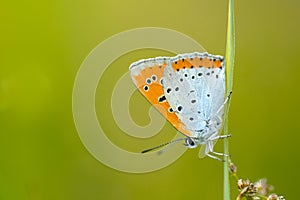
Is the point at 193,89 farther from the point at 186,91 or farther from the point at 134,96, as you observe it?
the point at 134,96

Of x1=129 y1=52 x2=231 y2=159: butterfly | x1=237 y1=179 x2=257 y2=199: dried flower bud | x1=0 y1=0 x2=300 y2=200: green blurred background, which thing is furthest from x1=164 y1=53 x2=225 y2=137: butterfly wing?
x1=0 y1=0 x2=300 y2=200: green blurred background

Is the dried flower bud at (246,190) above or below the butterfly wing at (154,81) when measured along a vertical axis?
below

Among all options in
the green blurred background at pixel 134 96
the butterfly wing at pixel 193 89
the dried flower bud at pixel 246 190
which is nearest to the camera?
the dried flower bud at pixel 246 190

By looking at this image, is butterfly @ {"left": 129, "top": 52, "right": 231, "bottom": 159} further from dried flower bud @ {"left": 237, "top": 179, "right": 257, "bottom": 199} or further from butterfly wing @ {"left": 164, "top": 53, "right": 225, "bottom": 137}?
dried flower bud @ {"left": 237, "top": 179, "right": 257, "bottom": 199}

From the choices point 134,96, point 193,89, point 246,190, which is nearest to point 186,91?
point 193,89

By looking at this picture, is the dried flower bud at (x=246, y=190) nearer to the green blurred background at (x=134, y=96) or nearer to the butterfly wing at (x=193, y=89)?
the butterfly wing at (x=193, y=89)

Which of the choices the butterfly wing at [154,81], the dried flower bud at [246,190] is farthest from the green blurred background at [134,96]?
the dried flower bud at [246,190]

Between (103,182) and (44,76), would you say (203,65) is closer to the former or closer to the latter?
(103,182)
